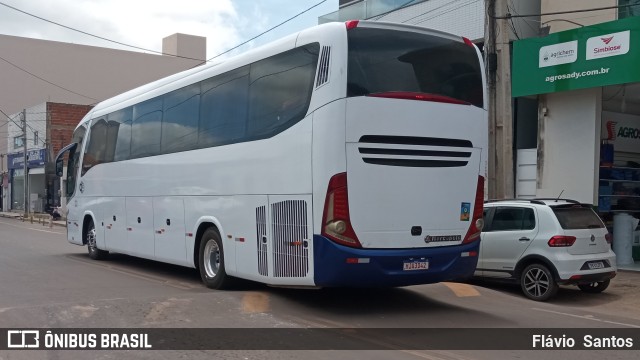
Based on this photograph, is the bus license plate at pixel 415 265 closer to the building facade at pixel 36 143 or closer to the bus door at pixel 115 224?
the bus door at pixel 115 224

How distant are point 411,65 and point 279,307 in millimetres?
3784

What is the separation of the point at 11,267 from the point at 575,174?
13251 millimetres

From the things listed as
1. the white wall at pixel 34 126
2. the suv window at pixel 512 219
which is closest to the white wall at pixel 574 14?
the suv window at pixel 512 219

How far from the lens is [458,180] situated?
28.2ft

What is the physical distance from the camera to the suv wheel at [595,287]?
11.4 m

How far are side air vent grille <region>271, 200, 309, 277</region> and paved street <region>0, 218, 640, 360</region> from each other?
61 centimetres

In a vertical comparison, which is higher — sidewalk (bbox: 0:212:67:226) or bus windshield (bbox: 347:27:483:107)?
bus windshield (bbox: 347:27:483:107)

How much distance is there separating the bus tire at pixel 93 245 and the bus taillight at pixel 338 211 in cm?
915

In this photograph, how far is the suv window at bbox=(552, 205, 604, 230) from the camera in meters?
10.6

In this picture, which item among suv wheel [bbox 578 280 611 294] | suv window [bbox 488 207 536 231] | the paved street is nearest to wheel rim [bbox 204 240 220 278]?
the paved street

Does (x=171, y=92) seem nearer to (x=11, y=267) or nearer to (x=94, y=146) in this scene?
(x=94, y=146)

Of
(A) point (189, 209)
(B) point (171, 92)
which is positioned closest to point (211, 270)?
(A) point (189, 209)

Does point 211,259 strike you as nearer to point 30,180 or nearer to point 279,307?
point 279,307

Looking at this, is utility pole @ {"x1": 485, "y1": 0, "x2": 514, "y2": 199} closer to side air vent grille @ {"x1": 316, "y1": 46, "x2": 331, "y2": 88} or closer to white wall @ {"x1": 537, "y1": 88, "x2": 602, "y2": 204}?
white wall @ {"x1": 537, "y1": 88, "x2": 602, "y2": 204}
